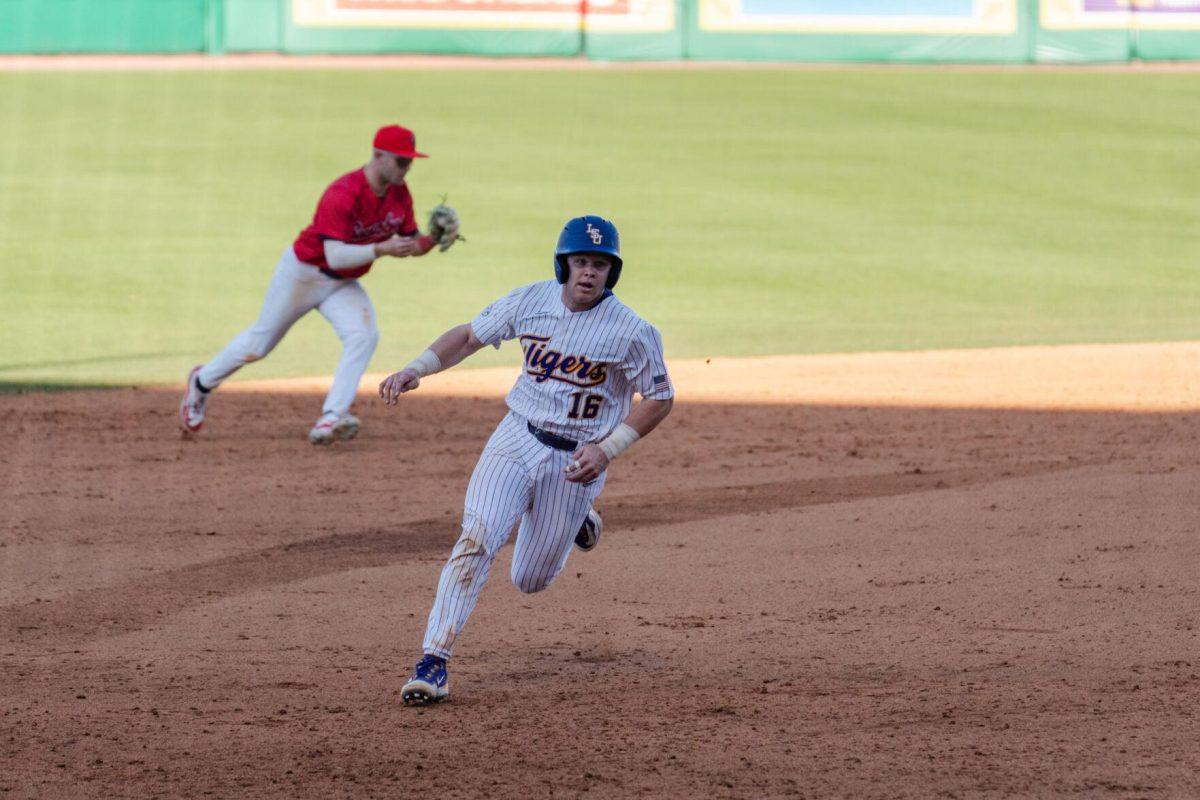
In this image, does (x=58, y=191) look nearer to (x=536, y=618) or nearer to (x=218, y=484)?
(x=218, y=484)

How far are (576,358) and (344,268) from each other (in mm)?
4782

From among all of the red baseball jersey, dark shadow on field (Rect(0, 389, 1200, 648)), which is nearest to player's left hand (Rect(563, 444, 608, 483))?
dark shadow on field (Rect(0, 389, 1200, 648))

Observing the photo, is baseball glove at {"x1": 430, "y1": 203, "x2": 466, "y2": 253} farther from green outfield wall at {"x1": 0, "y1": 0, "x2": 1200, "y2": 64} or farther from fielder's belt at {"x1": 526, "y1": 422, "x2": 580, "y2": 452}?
green outfield wall at {"x1": 0, "y1": 0, "x2": 1200, "y2": 64}

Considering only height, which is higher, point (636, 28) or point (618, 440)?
point (636, 28)

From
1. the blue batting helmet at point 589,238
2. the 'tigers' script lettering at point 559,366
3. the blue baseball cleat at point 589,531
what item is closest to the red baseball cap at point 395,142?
the blue baseball cleat at point 589,531

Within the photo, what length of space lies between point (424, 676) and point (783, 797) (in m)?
1.46

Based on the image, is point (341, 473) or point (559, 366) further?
point (341, 473)

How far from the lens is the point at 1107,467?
33.2 feet

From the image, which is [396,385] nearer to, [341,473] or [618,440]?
[618,440]

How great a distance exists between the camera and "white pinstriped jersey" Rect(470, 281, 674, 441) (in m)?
6.15

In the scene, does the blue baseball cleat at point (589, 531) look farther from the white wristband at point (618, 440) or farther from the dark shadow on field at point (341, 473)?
the dark shadow on field at point (341, 473)

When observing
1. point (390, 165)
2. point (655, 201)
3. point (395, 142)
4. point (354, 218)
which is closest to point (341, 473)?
point (354, 218)

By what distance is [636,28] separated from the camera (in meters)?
31.6

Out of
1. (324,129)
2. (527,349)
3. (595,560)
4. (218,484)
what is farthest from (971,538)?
(324,129)
